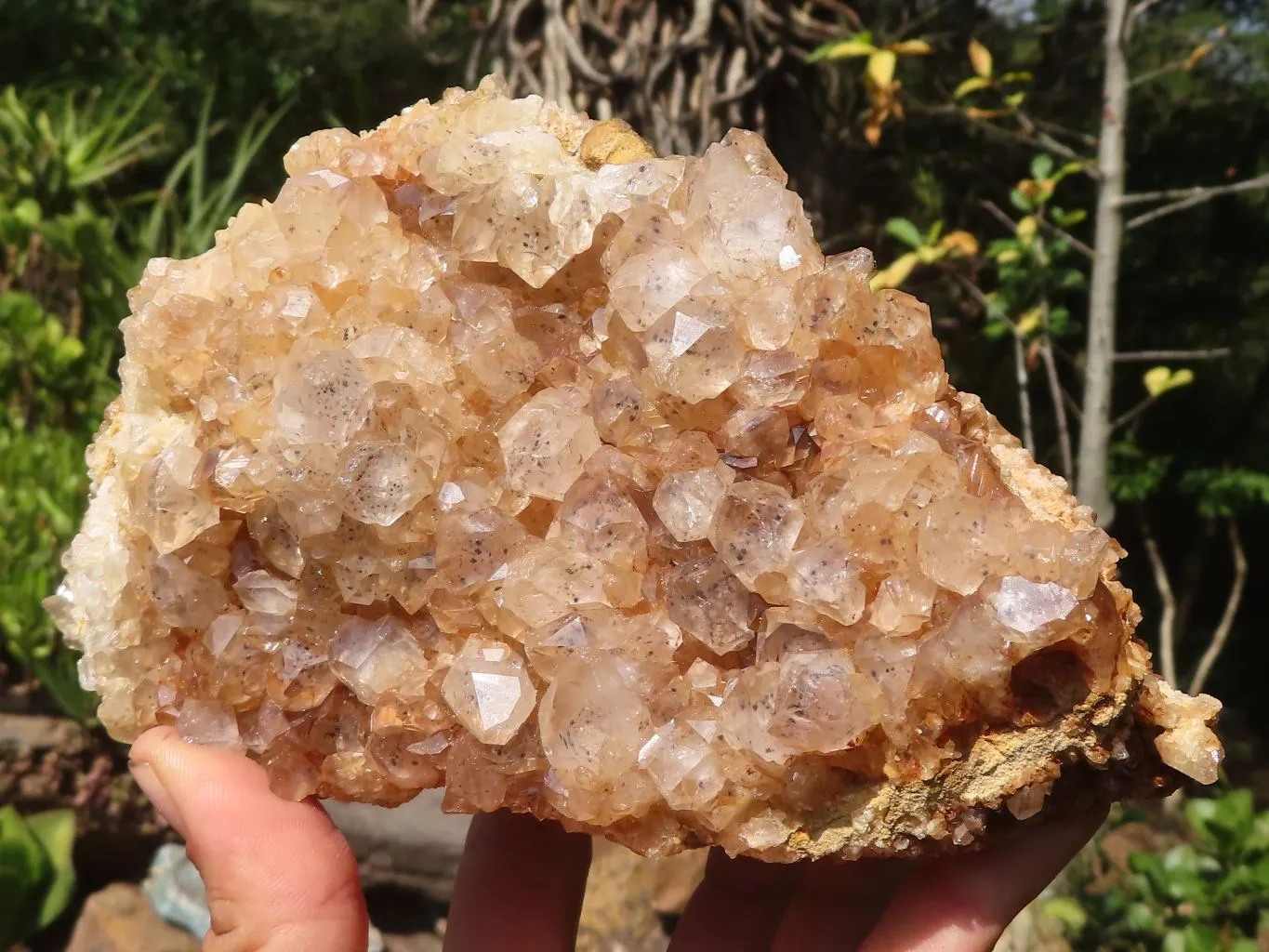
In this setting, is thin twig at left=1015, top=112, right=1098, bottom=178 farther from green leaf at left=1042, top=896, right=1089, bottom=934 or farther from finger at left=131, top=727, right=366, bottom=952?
finger at left=131, top=727, right=366, bottom=952

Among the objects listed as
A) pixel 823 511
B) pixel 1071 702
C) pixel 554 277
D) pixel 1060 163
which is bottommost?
pixel 1060 163

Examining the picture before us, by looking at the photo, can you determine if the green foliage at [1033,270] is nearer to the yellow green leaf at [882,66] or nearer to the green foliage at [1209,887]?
the yellow green leaf at [882,66]

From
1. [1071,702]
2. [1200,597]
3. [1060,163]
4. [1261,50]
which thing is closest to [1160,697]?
[1071,702]

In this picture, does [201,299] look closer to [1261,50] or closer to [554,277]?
[554,277]

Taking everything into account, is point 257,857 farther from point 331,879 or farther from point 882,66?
point 882,66

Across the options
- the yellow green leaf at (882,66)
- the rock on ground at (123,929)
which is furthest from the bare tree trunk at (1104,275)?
the rock on ground at (123,929)

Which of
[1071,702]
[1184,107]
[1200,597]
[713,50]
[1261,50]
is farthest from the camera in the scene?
[1200,597]
